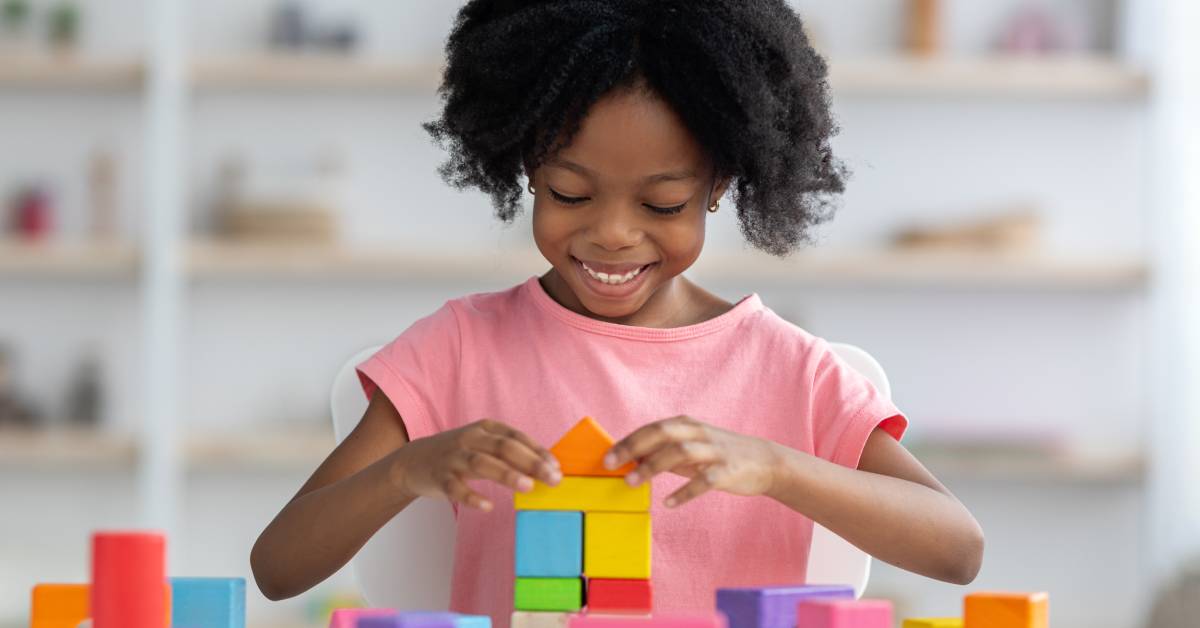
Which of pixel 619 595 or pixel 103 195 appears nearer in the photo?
pixel 619 595

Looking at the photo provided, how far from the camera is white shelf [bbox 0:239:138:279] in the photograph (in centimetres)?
404

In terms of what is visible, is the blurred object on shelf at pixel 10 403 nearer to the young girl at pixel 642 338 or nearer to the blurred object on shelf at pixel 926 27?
the blurred object on shelf at pixel 926 27

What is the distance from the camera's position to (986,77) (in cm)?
405

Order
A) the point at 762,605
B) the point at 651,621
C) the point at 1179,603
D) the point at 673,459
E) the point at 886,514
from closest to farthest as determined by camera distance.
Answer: the point at 651,621, the point at 762,605, the point at 673,459, the point at 886,514, the point at 1179,603

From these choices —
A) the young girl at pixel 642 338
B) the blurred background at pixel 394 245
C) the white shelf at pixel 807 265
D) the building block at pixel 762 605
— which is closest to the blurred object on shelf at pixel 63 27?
the blurred background at pixel 394 245

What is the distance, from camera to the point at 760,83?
1327mm

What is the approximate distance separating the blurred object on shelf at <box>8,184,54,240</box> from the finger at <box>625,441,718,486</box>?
3.47 metres

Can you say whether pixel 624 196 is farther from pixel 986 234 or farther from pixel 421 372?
pixel 986 234

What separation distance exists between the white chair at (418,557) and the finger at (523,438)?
0.38m

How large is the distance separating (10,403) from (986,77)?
280 centimetres

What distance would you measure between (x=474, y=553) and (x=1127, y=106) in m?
3.35

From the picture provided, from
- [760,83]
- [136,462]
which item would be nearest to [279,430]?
[136,462]

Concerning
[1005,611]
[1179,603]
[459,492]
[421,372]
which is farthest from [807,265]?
[1005,611]

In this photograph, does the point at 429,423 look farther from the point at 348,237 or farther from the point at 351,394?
the point at 348,237
